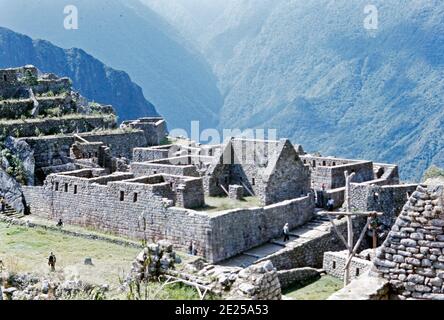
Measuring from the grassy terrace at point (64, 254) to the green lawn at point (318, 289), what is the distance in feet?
9.98

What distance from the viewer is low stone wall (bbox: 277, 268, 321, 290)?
16812mm

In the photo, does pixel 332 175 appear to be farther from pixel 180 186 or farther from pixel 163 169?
→ pixel 180 186

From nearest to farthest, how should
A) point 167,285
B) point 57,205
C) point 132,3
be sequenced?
point 167,285, point 57,205, point 132,3

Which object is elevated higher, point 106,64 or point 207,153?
point 106,64

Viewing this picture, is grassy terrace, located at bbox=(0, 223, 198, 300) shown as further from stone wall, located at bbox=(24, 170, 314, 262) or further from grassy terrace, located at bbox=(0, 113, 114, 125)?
grassy terrace, located at bbox=(0, 113, 114, 125)

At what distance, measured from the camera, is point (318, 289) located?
55.4 feet

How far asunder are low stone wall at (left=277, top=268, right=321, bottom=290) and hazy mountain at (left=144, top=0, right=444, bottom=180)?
39.6 meters

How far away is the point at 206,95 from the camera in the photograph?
11881 centimetres

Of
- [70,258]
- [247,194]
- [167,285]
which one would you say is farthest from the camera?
[247,194]

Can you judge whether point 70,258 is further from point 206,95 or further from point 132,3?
point 132,3

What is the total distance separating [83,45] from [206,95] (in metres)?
25.3

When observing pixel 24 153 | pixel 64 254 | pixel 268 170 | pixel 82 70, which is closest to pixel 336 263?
pixel 268 170

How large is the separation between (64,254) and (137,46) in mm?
112083
